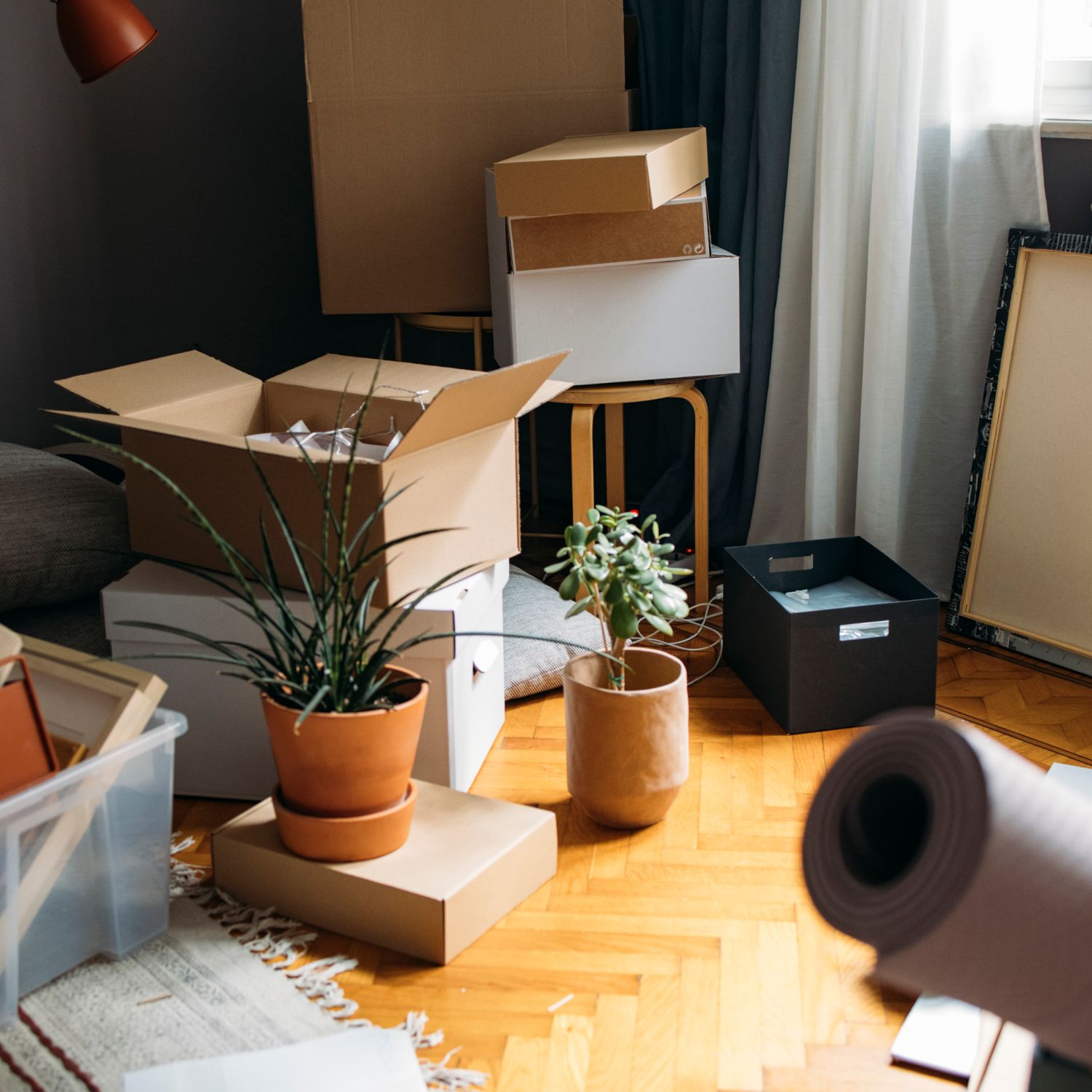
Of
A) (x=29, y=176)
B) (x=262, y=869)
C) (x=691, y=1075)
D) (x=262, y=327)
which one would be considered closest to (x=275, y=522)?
(x=262, y=869)

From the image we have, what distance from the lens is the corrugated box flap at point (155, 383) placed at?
1.61 meters

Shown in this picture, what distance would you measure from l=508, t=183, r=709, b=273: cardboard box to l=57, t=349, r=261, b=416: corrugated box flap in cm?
48

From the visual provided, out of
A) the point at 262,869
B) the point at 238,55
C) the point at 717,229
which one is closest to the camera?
the point at 262,869

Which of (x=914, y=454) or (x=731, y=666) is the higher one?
(x=914, y=454)

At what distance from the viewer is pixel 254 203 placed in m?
2.76

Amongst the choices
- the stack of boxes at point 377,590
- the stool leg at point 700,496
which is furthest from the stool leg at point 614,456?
the stack of boxes at point 377,590

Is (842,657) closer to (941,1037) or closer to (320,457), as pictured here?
(941,1037)

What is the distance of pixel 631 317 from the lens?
2051mm

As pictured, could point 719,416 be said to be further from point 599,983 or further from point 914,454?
point 599,983

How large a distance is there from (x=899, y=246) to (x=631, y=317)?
0.49 m

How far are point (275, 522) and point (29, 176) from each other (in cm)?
121

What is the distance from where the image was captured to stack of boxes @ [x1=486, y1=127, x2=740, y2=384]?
1.92 meters

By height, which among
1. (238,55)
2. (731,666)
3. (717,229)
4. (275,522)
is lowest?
(731,666)

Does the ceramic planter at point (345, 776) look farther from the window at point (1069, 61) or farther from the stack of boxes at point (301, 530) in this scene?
Result: the window at point (1069, 61)
